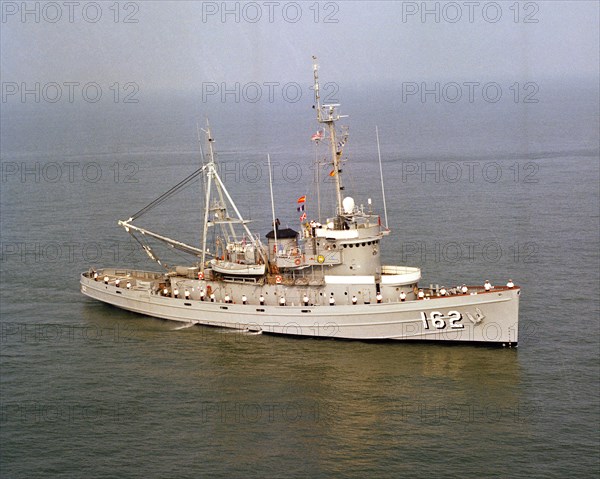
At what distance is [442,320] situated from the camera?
53.7 m

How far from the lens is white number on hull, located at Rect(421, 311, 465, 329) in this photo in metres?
53.5

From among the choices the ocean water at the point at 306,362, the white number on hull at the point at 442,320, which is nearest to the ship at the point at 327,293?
the white number on hull at the point at 442,320

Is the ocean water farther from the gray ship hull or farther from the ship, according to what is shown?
the ship

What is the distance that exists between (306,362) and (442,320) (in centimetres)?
705

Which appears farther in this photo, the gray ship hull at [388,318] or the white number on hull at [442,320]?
the white number on hull at [442,320]

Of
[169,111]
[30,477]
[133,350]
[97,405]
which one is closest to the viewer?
[30,477]

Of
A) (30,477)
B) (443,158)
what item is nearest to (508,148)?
(443,158)

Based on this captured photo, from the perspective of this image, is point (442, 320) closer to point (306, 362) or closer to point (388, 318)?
point (388, 318)

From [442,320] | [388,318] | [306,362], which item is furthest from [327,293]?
[442,320]

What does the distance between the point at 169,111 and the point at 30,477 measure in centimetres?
14728

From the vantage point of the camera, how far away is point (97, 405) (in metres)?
46.5

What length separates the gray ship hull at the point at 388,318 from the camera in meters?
53.1

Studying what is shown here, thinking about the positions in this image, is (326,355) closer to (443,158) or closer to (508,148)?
(443,158)

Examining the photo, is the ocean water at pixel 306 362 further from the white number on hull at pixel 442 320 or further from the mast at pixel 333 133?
the mast at pixel 333 133
